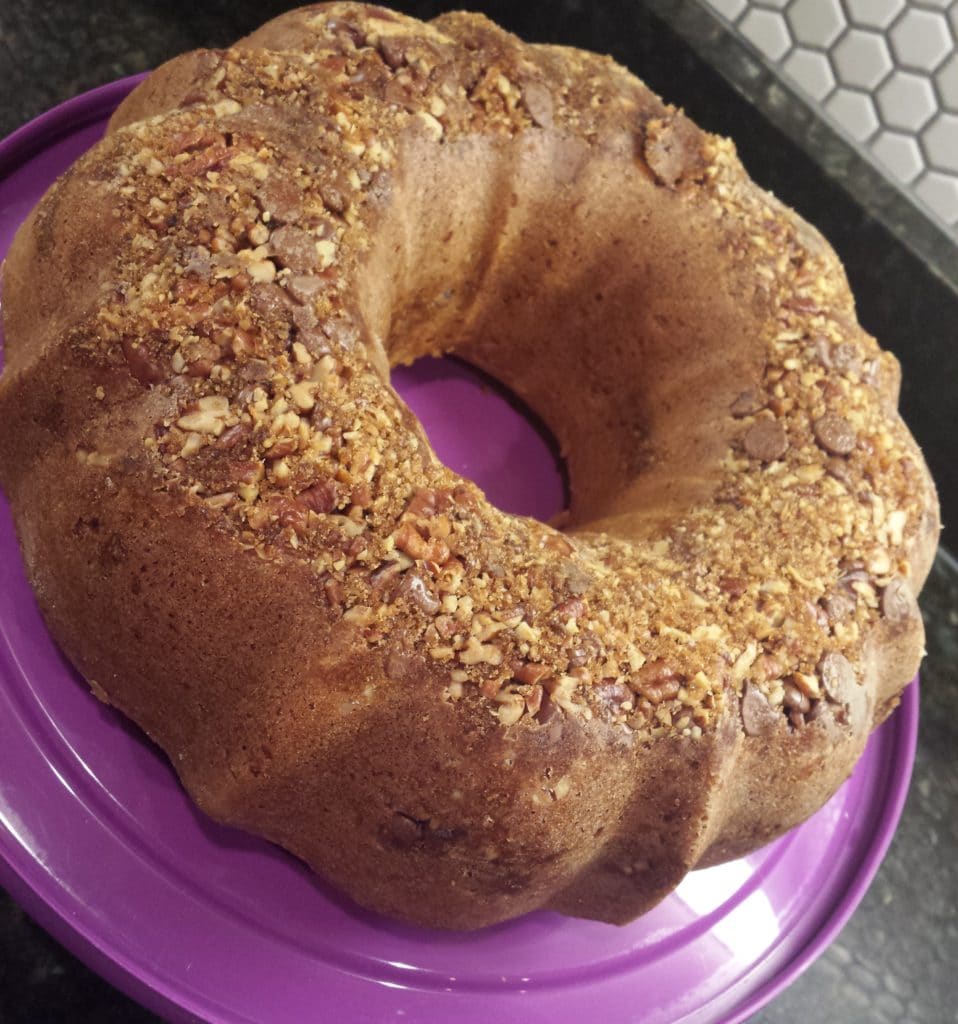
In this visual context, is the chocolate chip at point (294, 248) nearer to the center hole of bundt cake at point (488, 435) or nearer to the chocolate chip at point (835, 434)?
the center hole of bundt cake at point (488, 435)

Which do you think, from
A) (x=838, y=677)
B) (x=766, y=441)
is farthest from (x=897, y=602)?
(x=766, y=441)

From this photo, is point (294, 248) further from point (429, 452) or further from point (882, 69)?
point (882, 69)

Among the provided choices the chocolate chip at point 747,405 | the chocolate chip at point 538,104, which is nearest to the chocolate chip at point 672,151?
the chocolate chip at point 538,104

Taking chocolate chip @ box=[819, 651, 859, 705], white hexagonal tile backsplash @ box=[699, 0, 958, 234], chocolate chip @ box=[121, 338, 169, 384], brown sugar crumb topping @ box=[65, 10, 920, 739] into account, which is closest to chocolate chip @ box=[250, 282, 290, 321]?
brown sugar crumb topping @ box=[65, 10, 920, 739]

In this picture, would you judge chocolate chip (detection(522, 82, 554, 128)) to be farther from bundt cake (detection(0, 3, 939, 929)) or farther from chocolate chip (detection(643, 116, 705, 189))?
chocolate chip (detection(643, 116, 705, 189))

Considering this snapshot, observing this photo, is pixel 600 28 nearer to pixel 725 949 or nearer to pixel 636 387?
pixel 636 387
